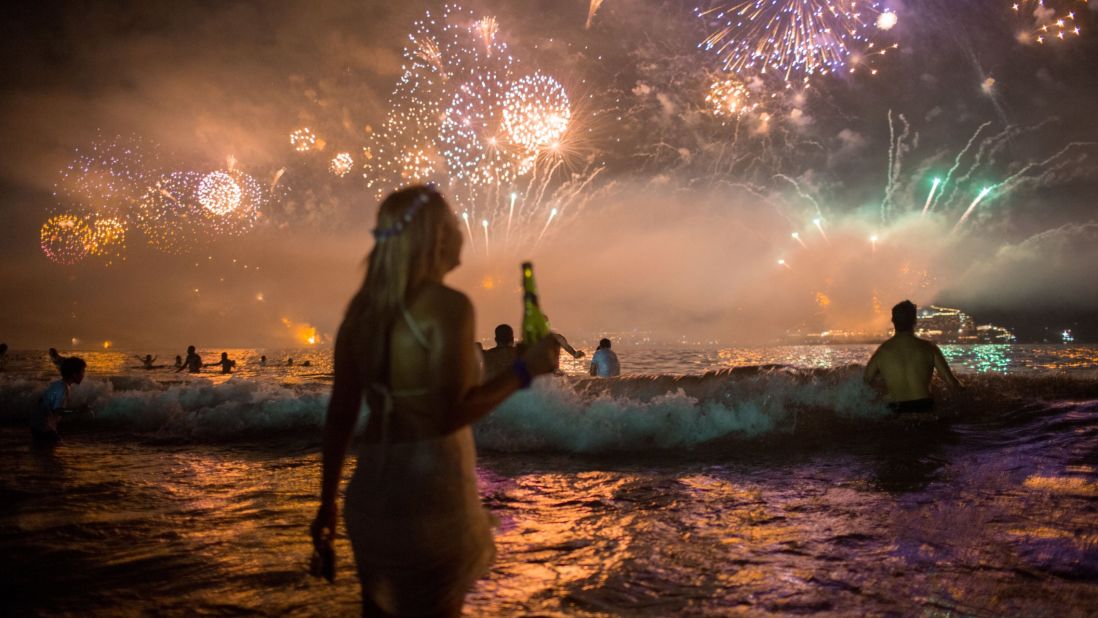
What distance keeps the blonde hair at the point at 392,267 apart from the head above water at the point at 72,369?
9.70m

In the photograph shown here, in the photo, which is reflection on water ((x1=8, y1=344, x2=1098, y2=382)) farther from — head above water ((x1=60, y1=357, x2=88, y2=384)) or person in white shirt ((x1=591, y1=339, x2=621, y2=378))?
head above water ((x1=60, y1=357, x2=88, y2=384))

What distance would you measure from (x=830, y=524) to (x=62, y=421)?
15.3m

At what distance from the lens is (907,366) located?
921cm

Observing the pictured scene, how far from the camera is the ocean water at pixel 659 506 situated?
4.14m

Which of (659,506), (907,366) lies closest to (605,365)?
(907,366)

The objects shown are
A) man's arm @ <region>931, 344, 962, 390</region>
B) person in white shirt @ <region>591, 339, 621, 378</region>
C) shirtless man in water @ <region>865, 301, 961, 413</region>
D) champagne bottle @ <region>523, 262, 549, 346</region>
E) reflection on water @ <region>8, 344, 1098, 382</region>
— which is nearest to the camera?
champagne bottle @ <region>523, 262, 549, 346</region>

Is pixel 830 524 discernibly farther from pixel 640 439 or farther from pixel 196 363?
pixel 196 363

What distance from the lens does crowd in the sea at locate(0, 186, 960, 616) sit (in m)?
1.99

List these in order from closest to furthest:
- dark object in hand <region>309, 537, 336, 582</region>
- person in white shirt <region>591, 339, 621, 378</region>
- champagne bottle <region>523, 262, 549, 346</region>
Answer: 1. dark object in hand <region>309, 537, 336, 582</region>
2. champagne bottle <region>523, 262, 549, 346</region>
3. person in white shirt <region>591, 339, 621, 378</region>

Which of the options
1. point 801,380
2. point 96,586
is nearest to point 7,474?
point 96,586

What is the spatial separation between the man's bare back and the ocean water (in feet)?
2.28

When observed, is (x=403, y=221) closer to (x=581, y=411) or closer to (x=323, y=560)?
(x=323, y=560)

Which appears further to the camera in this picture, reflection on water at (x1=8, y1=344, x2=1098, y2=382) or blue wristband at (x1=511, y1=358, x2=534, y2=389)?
reflection on water at (x1=8, y1=344, x2=1098, y2=382)

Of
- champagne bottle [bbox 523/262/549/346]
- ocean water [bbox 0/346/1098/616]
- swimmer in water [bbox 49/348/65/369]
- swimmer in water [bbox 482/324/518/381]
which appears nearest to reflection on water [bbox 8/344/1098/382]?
ocean water [bbox 0/346/1098/616]
